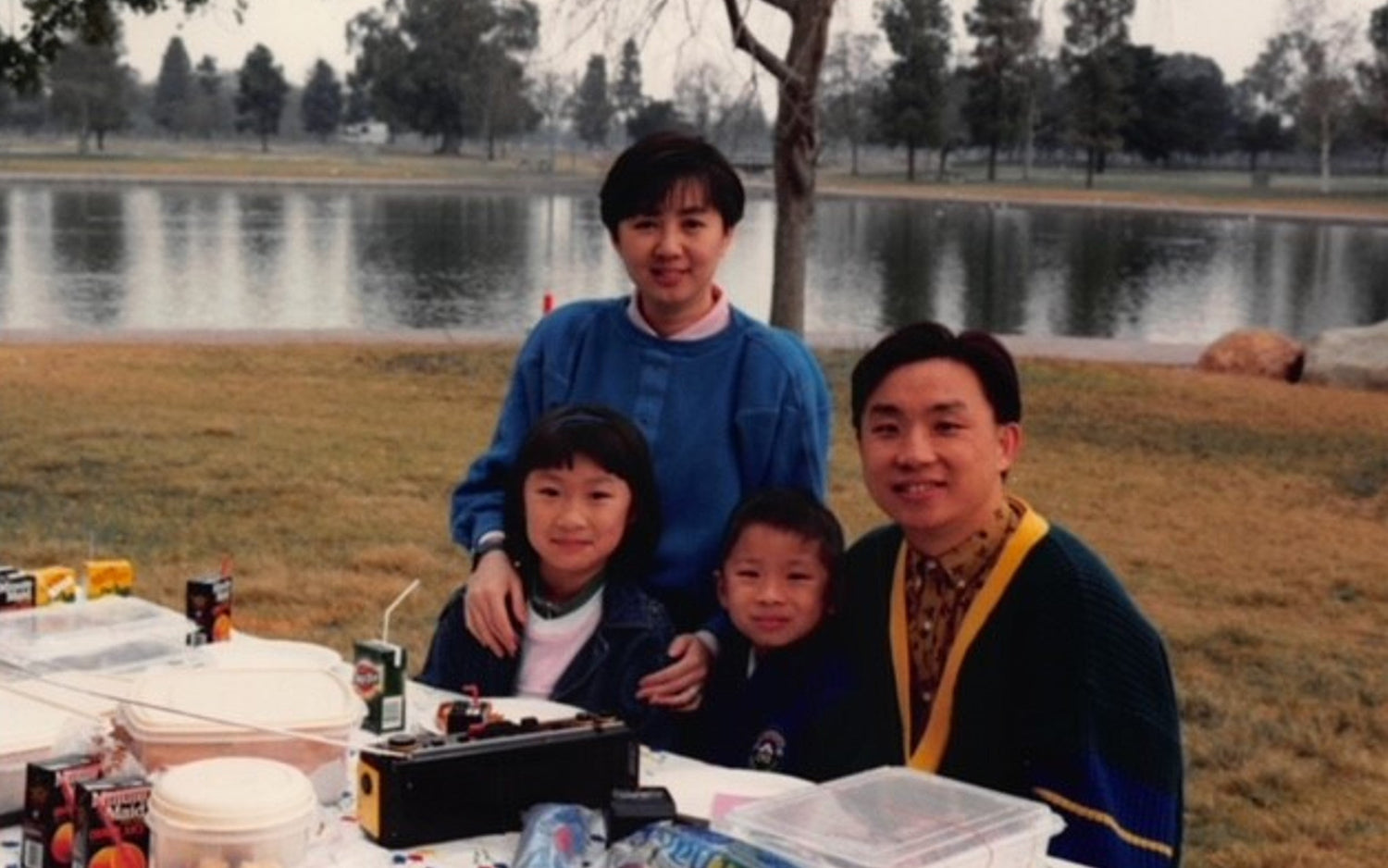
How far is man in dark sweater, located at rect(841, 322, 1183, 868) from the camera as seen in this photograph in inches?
107

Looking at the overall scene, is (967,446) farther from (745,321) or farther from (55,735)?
(55,735)

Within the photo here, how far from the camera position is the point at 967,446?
2789 mm

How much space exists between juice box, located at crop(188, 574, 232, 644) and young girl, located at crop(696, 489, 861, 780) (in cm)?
86

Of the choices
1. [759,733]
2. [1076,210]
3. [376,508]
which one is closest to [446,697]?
[759,733]

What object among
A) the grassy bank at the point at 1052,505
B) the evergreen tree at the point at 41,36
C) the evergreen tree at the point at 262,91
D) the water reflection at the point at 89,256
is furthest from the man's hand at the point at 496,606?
the evergreen tree at the point at 262,91

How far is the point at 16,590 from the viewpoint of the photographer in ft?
10.3

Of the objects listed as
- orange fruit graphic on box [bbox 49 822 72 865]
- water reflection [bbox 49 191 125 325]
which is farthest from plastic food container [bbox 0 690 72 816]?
water reflection [bbox 49 191 125 325]

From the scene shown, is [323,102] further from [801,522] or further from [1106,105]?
[801,522]

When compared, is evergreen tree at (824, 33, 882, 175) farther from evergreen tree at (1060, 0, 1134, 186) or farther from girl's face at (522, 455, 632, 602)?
girl's face at (522, 455, 632, 602)

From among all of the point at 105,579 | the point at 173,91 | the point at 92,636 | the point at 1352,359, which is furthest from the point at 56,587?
the point at 173,91

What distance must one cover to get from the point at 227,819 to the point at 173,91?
341 ft

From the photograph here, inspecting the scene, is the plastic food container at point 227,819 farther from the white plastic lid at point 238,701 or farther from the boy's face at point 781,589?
the boy's face at point 781,589

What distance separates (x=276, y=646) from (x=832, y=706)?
94cm

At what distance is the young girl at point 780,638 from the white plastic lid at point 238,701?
0.81m
